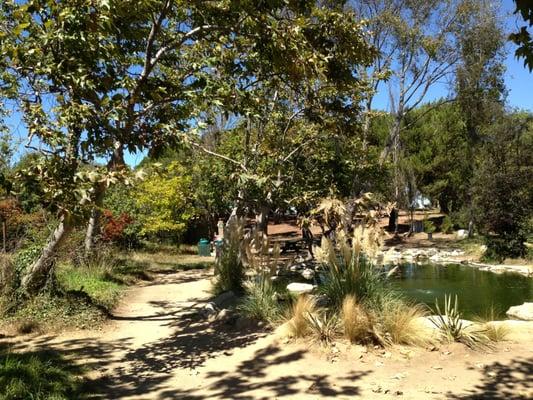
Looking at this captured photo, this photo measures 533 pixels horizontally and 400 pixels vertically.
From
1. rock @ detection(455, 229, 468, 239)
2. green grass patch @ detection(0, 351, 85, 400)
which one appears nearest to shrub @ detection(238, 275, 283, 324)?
green grass patch @ detection(0, 351, 85, 400)

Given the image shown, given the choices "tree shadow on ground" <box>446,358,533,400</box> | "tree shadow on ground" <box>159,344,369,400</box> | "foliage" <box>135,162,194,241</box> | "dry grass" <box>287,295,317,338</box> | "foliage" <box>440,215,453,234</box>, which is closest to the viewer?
"tree shadow on ground" <box>446,358,533,400</box>

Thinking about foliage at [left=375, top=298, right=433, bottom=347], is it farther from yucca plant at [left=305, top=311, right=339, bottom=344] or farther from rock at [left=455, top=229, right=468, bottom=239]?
rock at [left=455, top=229, right=468, bottom=239]

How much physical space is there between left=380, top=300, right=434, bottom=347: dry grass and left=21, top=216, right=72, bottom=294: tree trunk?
4.69 meters

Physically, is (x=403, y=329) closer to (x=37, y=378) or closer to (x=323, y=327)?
(x=323, y=327)

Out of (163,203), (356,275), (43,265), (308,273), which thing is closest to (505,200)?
(308,273)

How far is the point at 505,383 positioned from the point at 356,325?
175 cm

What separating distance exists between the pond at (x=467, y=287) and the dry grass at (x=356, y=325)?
3.04 meters

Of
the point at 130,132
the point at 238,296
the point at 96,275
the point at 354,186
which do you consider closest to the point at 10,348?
the point at 130,132

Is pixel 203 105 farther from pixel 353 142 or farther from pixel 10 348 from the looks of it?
pixel 353 142

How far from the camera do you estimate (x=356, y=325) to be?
6.09 meters

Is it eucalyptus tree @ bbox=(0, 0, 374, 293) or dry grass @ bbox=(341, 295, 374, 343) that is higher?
eucalyptus tree @ bbox=(0, 0, 374, 293)

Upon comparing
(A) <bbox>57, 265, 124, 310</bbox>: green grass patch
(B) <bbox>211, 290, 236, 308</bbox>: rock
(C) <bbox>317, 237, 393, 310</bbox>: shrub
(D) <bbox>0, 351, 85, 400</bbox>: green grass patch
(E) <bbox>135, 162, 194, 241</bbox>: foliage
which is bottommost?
(D) <bbox>0, 351, 85, 400</bbox>: green grass patch

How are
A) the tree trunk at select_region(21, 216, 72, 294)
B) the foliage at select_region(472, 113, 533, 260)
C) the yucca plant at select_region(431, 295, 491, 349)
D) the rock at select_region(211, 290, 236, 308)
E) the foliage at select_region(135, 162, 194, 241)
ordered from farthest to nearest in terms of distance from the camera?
1. the foliage at select_region(135, 162, 194, 241)
2. the foliage at select_region(472, 113, 533, 260)
3. the rock at select_region(211, 290, 236, 308)
4. the tree trunk at select_region(21, 216, 72, 294)
5. the yucca plant at select_region(431, 295, 491, 349)

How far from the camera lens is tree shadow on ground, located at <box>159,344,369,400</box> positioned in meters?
4.82
